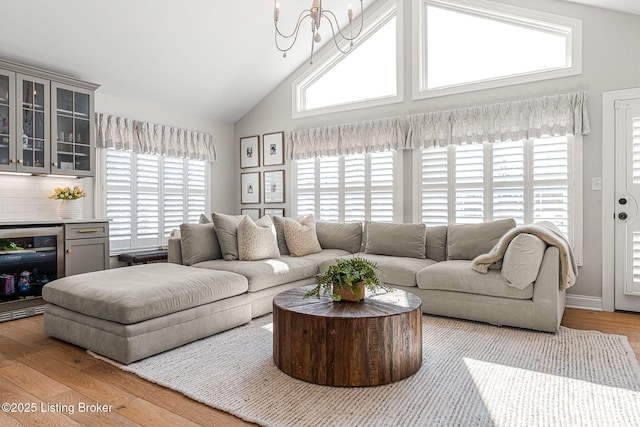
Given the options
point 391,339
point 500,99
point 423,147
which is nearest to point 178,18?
point 423,147

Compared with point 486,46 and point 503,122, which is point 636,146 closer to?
point 503,122

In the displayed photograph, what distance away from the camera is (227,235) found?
4.16 metres

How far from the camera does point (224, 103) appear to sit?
5949mm

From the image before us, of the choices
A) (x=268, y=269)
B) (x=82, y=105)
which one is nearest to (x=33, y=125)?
(x=82, y=105)

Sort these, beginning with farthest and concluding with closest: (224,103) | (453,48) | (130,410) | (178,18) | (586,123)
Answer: (224,103) < (453,48) < (178,18) < (586,123) < (130,410)

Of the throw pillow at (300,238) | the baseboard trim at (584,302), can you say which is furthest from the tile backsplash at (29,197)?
the baseboard trim at (584,302)

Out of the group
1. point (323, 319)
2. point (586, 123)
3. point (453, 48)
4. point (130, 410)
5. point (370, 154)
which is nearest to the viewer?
point (130, 410)

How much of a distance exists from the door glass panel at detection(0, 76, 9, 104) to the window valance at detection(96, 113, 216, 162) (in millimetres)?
983

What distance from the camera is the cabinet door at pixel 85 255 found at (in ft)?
13.4

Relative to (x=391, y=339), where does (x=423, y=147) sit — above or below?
above

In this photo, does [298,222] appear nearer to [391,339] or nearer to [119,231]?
[119,231]

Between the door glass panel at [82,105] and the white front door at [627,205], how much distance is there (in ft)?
17.5

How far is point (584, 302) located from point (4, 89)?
5.89m

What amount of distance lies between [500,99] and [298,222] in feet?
8.72
